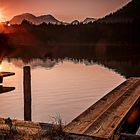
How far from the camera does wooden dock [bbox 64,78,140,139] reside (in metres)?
8.13

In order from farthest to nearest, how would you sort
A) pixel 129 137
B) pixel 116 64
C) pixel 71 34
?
pixel 71 34 → pixel 116 64 → pixel 129 137

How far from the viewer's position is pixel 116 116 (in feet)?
32.7

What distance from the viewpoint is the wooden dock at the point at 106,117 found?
8.13 m

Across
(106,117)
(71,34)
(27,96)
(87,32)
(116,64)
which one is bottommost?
(116,64)

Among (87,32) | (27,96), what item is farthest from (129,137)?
(87,32)

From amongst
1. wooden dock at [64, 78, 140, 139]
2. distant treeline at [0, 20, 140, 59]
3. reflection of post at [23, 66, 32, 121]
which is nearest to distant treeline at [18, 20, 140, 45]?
distant treeline at [0, 20, 140, 59]

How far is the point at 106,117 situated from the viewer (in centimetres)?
975

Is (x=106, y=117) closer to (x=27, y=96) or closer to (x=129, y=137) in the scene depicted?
(x=129, y=137)

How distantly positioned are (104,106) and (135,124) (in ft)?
6.93

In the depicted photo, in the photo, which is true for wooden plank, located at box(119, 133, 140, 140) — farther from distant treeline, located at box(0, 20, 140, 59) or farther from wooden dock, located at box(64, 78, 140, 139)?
distant treeline, located at box(0, 20, 140, 59)

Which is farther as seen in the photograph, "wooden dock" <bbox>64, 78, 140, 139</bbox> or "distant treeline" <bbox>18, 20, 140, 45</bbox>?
"distant treeline" <bbox>18, 20, 140, 45</bbox>

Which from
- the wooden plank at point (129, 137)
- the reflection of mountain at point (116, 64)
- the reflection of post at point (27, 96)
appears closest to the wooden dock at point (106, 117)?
the wooden plank at point (129, 137)

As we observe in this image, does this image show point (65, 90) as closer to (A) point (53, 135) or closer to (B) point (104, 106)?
(B) point (104, 106)

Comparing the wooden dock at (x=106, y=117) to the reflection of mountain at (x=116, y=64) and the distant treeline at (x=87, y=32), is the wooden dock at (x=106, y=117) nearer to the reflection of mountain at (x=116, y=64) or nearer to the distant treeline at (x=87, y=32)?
the reflection of mountain at (x=116, y=64)
